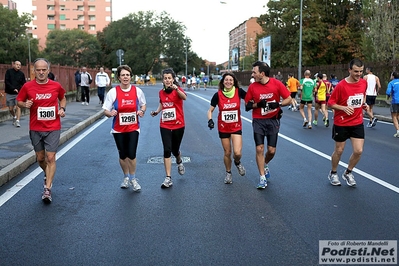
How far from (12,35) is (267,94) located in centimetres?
8141

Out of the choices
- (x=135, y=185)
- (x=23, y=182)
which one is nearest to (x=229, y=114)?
(x=135, y=185)

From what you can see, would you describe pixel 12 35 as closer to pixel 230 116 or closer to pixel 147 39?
pixel 147 39

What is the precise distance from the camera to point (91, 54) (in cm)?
10100

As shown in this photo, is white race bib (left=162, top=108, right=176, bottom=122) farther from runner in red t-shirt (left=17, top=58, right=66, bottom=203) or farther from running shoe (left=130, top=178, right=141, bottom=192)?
runner in red t-shirt (left=17, top=58, right=66, bottom=203)

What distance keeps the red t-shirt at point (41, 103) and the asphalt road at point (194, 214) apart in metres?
0.99

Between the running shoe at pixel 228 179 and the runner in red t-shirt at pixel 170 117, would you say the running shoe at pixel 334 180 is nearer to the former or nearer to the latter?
the running shoe at pixel 228 179

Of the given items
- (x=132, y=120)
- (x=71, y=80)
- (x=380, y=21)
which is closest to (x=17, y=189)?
(x=132, y=120)

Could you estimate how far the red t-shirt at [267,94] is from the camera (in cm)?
718

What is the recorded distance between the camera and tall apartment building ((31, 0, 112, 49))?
120 m

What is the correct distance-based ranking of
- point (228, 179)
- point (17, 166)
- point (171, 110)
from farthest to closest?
point (17, 166), point (228, 179), point (171, 110)

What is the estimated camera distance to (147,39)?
98938 mm

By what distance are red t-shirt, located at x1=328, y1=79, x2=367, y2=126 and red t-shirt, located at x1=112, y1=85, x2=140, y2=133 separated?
9.30 ft

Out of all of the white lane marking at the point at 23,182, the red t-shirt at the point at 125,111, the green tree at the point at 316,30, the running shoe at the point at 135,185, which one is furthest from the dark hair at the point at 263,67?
the green tree at the point at 316,30

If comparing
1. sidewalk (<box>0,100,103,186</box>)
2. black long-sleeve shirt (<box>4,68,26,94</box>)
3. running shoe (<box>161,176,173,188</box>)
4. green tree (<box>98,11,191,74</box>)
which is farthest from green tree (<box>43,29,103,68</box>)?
running shoe (<box>161,176,173,188</box>)
